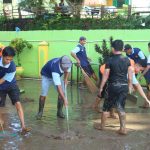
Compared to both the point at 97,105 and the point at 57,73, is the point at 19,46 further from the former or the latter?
the point at 57,73

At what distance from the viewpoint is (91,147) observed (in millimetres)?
7078

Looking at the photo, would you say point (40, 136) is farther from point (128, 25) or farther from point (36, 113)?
point (128, 25)

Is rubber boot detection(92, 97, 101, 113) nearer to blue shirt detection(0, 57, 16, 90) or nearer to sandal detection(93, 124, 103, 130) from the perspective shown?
sandal detection(93, 124, 103, 130)

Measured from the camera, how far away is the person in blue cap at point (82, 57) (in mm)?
13508

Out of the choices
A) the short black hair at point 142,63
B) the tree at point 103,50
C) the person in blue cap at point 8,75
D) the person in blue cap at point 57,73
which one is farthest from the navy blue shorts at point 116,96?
the tree at point 103,50

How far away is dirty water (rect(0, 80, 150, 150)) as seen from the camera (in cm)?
718

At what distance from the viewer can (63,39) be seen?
16094mm

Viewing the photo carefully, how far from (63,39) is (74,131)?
8381 millimetres

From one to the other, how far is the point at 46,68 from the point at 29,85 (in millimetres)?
6102

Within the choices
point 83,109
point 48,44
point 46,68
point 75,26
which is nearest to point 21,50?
point 48,44

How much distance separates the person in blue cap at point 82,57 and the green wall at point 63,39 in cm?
99

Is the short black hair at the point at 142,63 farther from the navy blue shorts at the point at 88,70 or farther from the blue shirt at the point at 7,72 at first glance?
the blue shirt at the point at 7,72

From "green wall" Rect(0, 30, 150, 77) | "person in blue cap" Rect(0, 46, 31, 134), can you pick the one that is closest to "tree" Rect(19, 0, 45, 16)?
"green wall" Rect(0, 30, 150, 77)

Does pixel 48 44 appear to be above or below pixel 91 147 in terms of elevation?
above
